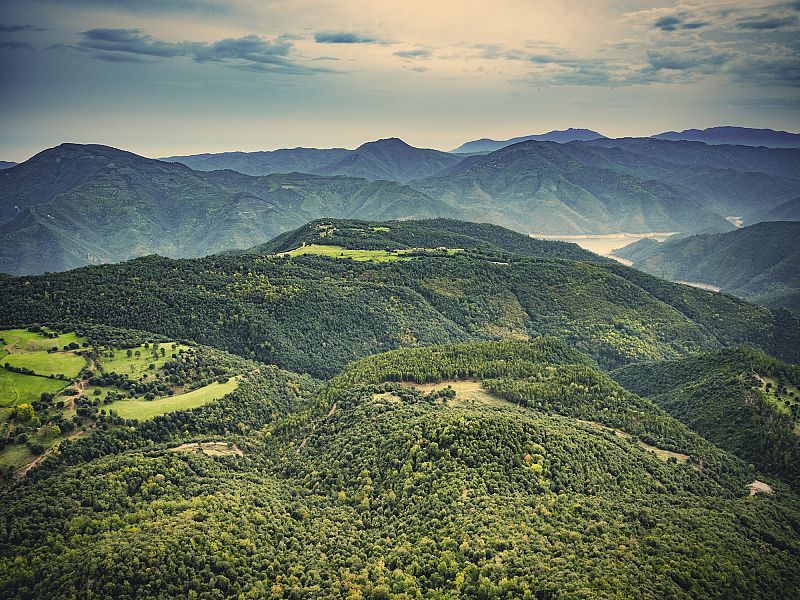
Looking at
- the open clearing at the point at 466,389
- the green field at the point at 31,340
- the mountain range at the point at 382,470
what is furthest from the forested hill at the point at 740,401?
the green field at the point at 31,340

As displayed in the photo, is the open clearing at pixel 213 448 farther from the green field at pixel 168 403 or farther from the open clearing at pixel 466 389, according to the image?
the open clearing at pixel 466 389

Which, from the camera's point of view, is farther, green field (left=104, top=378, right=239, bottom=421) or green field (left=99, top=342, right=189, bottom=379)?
green field (left=99, top=342, right=189, bottom=379)

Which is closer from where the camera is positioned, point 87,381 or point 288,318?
point 87,381

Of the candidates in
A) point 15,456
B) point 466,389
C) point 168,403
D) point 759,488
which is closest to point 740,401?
point 759,488

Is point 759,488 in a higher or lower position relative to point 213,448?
lower

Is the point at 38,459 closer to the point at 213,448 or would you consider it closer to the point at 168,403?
the point at 168,403

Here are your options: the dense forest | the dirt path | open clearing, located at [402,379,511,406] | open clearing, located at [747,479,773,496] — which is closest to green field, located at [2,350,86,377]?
the dirt path

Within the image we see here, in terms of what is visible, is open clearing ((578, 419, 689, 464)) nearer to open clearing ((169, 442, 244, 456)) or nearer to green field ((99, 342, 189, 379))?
open clearing ((169, 442, 244, 456))
